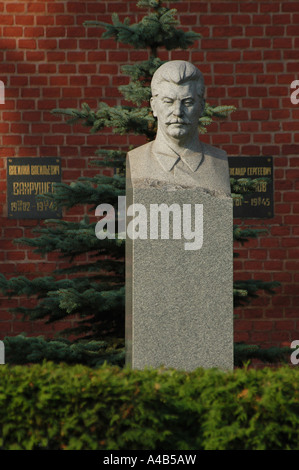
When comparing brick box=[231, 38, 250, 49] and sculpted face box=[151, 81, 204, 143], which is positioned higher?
brick box=[231, 38, 250, 49]

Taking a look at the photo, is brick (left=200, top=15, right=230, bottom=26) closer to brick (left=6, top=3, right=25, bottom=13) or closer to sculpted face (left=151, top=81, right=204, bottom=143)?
brick (left=6, top=3, right=25, bottom=13)

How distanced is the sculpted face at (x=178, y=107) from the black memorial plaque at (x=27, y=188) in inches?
109

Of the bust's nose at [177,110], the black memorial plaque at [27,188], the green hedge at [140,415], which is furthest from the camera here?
the black memorial plaque at [27,188]

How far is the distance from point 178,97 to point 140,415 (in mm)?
2058

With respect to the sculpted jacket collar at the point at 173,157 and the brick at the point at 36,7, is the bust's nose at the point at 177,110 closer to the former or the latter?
the sculpted jacket collar at the point at 173,157

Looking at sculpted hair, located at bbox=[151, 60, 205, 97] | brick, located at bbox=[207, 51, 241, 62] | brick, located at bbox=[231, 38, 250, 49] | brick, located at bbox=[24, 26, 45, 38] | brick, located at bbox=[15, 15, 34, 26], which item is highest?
brick, located at bbox=[15, 15, 34, 26]

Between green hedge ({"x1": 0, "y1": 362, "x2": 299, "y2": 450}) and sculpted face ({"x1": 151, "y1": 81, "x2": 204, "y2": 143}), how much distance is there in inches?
69.4

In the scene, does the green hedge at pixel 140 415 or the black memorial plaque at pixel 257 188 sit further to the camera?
the black memorial plaque at pixel 257 188

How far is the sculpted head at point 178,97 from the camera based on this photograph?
4.71 metres

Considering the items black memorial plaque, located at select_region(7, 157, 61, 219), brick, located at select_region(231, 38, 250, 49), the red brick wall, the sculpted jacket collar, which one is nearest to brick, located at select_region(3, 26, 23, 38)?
the red brick wall

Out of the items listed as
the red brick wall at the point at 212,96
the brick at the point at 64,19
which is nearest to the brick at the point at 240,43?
the red brick wall at the point at 212,96

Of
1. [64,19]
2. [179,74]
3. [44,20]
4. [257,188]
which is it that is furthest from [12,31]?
[179,74]

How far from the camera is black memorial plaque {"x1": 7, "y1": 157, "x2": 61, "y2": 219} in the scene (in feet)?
24.1
